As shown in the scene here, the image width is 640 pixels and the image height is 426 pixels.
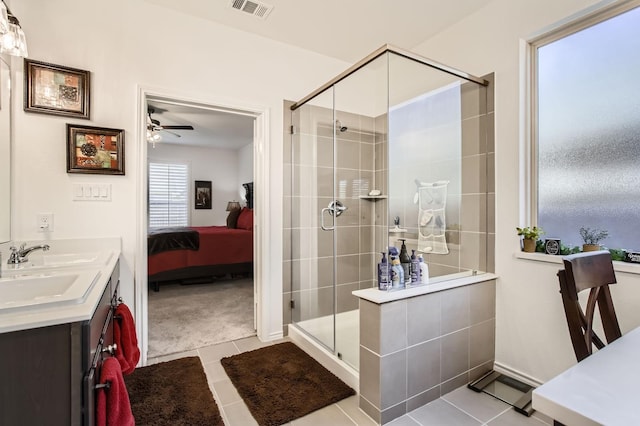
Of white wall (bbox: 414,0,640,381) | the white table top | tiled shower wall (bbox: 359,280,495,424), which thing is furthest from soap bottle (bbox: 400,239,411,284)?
the white table top

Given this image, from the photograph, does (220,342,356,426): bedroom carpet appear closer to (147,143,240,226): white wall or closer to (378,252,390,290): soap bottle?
(378,252,390,290): soap bottle

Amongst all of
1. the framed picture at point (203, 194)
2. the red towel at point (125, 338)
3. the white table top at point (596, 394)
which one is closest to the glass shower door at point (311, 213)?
the red towel at point (125, 338)

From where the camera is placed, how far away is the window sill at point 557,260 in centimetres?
161

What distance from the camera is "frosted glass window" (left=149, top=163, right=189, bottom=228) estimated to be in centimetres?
679

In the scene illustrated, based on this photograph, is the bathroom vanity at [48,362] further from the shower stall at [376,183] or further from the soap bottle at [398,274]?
the shower stall at [376,183]

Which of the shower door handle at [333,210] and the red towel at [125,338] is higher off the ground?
the shower door handle at [333,210]

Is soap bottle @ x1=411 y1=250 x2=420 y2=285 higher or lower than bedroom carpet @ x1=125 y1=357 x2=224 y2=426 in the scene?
higher

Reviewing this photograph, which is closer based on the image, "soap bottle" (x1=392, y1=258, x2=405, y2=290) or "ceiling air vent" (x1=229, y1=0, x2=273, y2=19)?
"soap bottle" (x1=392, y1=258, x2=405, y2=290)

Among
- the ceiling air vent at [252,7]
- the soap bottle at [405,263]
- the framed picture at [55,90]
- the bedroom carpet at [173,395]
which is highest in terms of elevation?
the ceiling air vent at [252,7]

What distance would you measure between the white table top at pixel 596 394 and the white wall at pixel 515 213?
49.4 inches

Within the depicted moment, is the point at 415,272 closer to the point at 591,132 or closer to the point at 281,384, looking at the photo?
the point at 281,384

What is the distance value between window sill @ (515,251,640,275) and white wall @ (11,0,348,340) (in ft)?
6.08

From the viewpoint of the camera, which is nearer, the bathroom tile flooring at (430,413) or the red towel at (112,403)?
the red towel at (112,403)

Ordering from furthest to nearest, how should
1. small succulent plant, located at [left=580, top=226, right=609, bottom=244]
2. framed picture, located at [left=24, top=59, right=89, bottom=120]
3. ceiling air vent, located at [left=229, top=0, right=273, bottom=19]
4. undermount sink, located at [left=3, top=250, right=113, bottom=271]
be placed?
1. ceiling air vent, located at [left=229, top=0, right=273, bottom=19]
2. framed picture, located at [left=24, top=59, right=89, bottom=120]
3. small succulent plant, located at [left=580, top=226, right=609, bottom=244]
4. undermount sink, located at [left=3, top=250, right=113, bottom=271]
